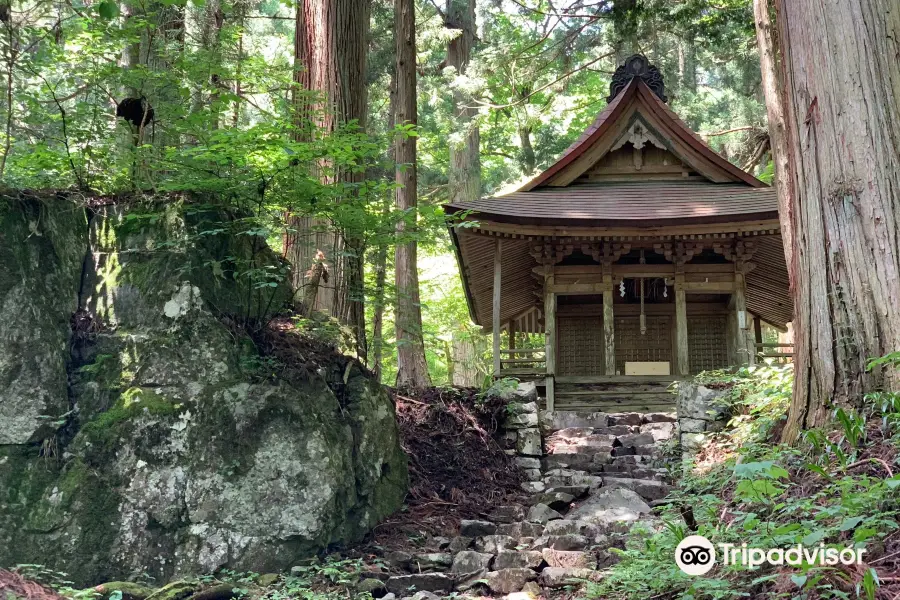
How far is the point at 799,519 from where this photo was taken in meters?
4.09

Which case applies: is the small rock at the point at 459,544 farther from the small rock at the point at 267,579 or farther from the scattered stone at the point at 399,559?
the small rock at the point at 267,579

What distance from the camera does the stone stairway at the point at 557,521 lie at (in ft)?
16.6

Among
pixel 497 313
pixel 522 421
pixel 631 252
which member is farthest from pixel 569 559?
pixel 631 252

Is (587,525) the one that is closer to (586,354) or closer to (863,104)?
(863,104)

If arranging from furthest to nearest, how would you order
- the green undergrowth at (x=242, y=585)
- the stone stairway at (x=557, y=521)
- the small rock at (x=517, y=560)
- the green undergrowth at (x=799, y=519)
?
1. the small rock at (x=517, y=560)
2. the stone stairway at (x=557, y=521)
3. the green undergrowth at (x=242, y=585)
4. the green undergrowth at (x=799, y=519)

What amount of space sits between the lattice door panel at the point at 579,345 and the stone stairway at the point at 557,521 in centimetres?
535

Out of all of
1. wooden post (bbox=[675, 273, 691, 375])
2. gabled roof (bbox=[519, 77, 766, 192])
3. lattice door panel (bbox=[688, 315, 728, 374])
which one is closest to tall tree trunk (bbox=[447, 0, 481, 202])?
gabled roof (bbox=[519, 77, 766, 192])

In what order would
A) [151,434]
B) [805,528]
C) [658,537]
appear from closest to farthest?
[805,528], [658,537], [151,434]

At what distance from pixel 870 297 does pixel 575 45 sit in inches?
656

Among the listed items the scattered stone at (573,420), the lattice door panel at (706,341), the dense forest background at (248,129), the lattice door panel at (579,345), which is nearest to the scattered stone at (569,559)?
the dense forest background at (248,129)

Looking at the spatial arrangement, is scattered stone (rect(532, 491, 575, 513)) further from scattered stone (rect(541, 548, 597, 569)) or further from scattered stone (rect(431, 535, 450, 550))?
scattered stone (rect(541, 548, 597, 569))

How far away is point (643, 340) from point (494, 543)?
386 inches

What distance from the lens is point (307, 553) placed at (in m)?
5.55

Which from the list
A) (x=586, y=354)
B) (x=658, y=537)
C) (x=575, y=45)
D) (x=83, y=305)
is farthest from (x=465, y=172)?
(x=658, y=537)
